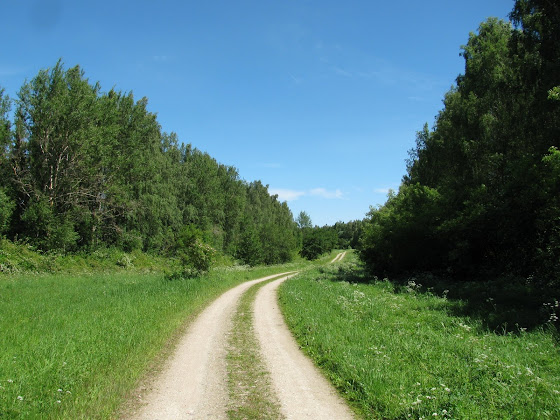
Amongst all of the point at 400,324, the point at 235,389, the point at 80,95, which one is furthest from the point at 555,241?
the point at 80,95

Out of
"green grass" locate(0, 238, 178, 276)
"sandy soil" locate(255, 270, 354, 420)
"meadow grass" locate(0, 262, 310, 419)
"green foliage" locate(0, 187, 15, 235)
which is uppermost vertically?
"green foliage" locate(0, 187, 15, 235)

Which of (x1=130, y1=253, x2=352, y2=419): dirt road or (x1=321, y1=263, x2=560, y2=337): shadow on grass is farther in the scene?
(x1=321, y1=263, x2=560, y2=337): shadow on grass

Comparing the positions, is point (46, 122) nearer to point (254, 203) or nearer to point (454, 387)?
point (454, 387)

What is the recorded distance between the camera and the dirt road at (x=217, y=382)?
562 centimetres

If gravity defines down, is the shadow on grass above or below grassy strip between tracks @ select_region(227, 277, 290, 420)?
above

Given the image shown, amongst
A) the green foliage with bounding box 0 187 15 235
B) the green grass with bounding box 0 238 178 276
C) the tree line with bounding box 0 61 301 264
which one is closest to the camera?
the green grass with bounding box 0 238 178 276

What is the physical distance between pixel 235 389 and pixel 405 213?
67.3 feet

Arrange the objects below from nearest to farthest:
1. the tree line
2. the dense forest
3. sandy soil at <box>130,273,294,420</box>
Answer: sandy soil at <box>130,273,294,420</box>
the dense forest
the tree line

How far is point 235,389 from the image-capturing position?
6598 mm

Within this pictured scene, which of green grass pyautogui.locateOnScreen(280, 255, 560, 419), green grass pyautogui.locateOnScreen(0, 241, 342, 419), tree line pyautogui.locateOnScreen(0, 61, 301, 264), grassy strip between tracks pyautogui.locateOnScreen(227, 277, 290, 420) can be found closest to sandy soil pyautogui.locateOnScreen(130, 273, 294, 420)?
grassy strip between tracks pyautogui.locateOnScreen(227, 277, 290, 420)

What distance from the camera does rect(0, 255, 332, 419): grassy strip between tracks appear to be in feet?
18.5

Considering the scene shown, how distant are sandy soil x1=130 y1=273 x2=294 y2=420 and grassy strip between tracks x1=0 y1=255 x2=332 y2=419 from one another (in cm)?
48

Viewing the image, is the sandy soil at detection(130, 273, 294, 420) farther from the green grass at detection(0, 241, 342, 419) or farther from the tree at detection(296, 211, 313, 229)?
the tree at detection(296, 211, 313, 229)

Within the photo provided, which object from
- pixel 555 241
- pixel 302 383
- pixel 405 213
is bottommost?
pixel 302 383
